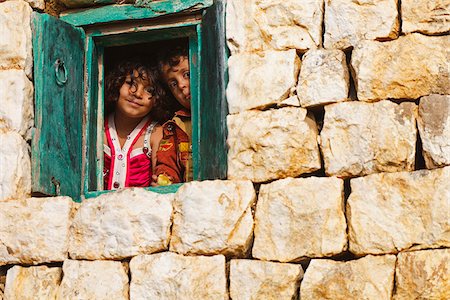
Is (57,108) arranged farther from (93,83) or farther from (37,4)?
(37,4)

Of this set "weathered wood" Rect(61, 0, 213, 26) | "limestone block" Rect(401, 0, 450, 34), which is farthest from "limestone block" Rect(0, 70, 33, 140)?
"limestone block" Rect(401, 0, 450, 34)

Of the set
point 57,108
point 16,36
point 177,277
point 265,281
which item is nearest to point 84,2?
point 16,36

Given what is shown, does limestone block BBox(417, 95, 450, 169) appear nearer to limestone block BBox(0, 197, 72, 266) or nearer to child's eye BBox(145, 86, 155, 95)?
limestone block BBox(0, 197, 72, 266)

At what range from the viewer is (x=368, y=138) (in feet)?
14.7

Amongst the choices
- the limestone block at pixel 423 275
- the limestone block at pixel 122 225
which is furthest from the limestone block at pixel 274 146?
the limestone block at pixel 423 275

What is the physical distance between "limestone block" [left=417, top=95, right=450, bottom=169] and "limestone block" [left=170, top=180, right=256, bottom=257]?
86 centimetres

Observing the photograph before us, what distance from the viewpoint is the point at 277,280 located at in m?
4.45

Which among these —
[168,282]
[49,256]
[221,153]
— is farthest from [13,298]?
[221,153]

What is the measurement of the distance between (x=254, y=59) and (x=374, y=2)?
0.65 meters

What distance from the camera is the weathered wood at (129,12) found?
17.0 ft

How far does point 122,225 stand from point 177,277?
409 mm

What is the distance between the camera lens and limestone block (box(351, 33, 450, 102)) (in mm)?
4473

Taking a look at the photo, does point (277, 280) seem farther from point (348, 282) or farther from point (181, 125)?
point (181, 125)

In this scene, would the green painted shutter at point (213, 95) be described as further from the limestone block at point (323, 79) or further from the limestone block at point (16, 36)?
the limestone block at point (16, 36)
